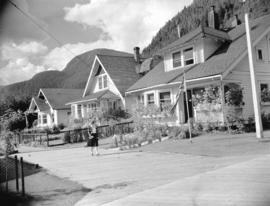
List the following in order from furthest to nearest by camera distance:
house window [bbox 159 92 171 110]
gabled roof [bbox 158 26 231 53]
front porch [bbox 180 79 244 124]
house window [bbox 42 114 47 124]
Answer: house window [bbox 42 114 47 124]
house window [bbox 159 92 171 110]
gabled roof [bbox 158 26 231 53]
front porch [bbox 180 79 244 124]

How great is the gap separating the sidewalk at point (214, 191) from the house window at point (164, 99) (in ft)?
44.1

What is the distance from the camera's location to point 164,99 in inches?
816

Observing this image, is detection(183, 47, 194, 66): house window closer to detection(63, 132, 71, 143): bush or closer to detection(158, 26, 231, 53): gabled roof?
detection(158, 26, 231, 53): gabled roof

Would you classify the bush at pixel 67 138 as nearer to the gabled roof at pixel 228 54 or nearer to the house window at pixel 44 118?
the gabled roof at pixel 228 54

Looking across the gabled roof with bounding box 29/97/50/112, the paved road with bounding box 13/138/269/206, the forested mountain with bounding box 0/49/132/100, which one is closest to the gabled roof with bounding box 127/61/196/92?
the paved road with bounding box 13/138/269/206

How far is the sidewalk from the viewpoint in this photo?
4656 mm

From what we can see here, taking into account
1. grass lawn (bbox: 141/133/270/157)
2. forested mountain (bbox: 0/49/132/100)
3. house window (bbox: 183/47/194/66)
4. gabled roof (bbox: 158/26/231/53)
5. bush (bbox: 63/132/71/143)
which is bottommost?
grass lawn (bbox: 141/133/270/157)

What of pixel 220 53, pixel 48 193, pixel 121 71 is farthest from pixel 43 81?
pixel 121 71

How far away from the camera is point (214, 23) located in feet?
72.7

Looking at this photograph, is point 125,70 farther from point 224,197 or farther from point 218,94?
point 224,197

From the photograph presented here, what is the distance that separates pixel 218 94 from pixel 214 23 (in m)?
7.91

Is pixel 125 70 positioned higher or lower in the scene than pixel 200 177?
higher

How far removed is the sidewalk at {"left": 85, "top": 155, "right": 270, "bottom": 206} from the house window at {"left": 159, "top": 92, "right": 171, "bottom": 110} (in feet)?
44.1

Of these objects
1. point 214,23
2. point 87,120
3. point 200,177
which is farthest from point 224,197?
point 87,120
